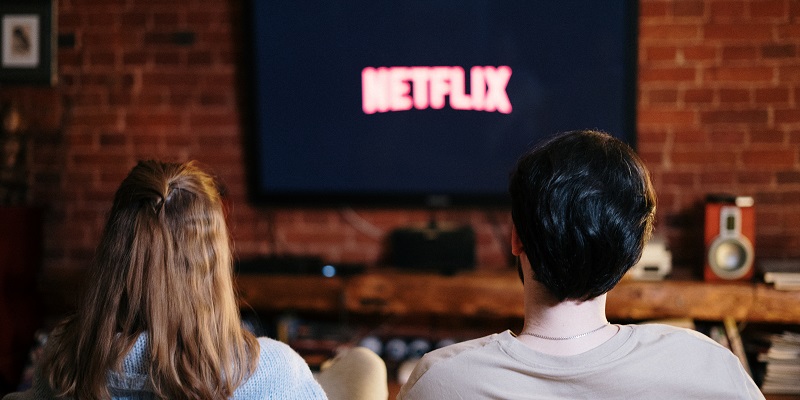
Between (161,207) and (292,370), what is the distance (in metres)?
0.40

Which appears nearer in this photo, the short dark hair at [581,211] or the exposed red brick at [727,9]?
the short dark hair at [581,211]

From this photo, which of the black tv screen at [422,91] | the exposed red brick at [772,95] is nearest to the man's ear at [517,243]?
the black tv screen at [422,91]

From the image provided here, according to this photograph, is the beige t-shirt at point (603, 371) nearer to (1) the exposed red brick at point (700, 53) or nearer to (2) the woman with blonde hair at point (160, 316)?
(2) the woman with blonde hair at point (160, 316)

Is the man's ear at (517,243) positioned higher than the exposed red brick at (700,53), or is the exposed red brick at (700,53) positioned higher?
the exposed red brick at (700,53)

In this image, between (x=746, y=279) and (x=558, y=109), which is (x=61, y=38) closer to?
(x=558, y=109)

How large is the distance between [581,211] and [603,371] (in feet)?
0.79

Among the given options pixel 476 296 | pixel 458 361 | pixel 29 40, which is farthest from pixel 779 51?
pixel 29 40

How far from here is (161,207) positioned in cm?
137

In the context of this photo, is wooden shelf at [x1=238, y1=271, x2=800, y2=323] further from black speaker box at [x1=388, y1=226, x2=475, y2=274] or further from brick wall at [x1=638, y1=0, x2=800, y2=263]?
brick wall at [x1=638, y1=0, x2=800, y2=263]

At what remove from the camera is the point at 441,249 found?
2.96 m

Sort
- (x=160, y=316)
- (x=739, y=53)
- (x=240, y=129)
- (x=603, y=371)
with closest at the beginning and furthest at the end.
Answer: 1. (x=603, y=371)
2. (x=160, y=316)
3. (x=739, y=53)
4. (x=240, y=129)

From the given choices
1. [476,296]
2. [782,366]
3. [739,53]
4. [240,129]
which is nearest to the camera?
[782,366]

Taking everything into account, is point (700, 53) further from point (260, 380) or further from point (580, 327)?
point (260, 380)

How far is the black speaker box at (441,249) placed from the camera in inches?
116
